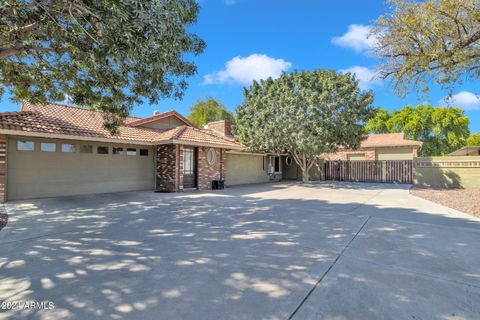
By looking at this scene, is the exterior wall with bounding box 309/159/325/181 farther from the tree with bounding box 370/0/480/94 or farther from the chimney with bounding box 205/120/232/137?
the tree with bounding box 370/0/480/94

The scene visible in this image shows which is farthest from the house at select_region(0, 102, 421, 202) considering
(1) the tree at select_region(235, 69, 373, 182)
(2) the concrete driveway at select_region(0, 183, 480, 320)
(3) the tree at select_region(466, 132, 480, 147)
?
(3) the tree at select_region(466, 132, 480, 147)

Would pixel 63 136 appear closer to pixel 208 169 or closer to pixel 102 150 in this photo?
pixel 102 150

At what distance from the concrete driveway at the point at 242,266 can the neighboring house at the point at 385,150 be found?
16207mm

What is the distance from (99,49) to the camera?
523 centimetres

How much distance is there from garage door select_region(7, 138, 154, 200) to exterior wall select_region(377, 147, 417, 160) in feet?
63.5

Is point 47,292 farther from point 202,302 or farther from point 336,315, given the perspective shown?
point 336,315

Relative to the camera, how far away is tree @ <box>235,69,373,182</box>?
14211mm

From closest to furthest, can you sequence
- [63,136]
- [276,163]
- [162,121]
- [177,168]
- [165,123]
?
1. [63,136]
2. [177,168]
3. [162,121]
4. [165,123]
5. [276,163]

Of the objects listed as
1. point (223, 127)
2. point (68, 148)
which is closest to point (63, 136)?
point (68, 148)

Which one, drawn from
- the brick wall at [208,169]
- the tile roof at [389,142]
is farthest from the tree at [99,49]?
the tile roof at [389,142]

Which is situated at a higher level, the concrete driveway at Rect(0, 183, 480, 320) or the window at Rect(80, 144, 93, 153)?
the window at Rect(80, 144, 93, 153)

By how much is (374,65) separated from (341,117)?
219 inches

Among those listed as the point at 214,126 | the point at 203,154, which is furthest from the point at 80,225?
the point at 214,126

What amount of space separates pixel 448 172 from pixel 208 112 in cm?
2958
